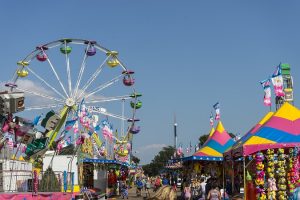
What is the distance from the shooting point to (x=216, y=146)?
27516 mm

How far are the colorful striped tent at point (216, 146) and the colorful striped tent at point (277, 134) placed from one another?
9.61 meters

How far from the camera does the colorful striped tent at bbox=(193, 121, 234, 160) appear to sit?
26.6m

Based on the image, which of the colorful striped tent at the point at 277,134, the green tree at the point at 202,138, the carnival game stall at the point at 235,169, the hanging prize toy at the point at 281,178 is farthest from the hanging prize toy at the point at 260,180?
the green tree at the point at 202,138

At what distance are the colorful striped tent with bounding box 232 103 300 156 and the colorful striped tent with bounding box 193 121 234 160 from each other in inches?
378

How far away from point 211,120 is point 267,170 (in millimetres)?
18896

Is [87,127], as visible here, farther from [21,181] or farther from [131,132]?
[21,181]

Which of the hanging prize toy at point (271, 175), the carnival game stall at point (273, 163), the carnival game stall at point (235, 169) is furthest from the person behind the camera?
the carnival game stall at point (235, 169)

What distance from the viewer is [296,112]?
17.0 metres

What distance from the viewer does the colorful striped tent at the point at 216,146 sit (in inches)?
1046

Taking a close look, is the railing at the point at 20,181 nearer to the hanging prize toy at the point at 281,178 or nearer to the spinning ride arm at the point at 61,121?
the spinning ride arm at the point at 61,121

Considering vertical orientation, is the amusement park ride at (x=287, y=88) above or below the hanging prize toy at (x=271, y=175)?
above

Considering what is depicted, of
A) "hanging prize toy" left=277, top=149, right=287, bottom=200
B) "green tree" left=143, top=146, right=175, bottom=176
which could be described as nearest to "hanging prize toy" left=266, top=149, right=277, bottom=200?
"hanging prize toy" left=277, top=149, right=287, bottom=200

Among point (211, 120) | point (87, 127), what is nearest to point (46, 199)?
point (87, 127)

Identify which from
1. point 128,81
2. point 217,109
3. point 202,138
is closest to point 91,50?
point 128,81
